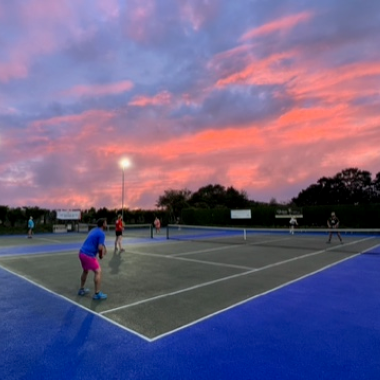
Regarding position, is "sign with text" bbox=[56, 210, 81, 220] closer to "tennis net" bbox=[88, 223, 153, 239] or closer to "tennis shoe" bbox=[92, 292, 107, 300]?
"tennis net" bbox=[88, 223, 153, 239]

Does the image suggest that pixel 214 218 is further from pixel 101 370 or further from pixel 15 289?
pixel 101 370

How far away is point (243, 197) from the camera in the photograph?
7888 cm

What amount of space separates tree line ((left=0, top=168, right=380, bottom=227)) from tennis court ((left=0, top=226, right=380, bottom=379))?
39.0m

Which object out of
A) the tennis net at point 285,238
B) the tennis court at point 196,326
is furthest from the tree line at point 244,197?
the tennis court at point 196,326

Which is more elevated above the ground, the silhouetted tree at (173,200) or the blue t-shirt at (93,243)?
the silhouetted tree at (173,200)

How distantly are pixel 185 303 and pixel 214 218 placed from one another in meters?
37.5

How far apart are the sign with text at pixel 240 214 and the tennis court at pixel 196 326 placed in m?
29.7

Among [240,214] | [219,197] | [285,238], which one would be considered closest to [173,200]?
[219,197]

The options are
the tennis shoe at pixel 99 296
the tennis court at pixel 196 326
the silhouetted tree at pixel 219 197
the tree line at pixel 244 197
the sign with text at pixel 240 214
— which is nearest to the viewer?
the tennis court at pixel 196 326

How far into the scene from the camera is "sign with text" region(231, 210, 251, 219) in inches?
1543

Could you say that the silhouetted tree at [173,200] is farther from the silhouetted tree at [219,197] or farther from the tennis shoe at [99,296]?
the tennis shoe at [99,296]

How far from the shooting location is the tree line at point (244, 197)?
4853 centimetres

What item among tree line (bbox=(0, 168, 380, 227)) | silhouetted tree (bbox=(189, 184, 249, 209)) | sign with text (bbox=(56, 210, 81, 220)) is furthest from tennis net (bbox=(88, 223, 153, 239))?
silhouetted tree (bbox=(189, 184, 249, 209))

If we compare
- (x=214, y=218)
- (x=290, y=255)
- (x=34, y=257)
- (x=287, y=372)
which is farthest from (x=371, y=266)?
→ (x=214, y=218)
